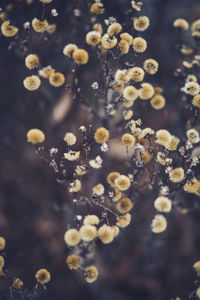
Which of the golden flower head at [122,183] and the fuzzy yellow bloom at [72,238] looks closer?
the fuzzy yellow bloom at [72,238]

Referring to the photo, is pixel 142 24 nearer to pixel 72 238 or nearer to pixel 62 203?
pixel 72 238

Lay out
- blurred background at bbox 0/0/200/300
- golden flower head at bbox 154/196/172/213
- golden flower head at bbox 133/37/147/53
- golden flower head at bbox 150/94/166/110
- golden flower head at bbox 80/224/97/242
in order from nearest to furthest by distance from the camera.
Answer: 1. golden flower head at bbox 80/224/97/242
2. golden flower head at bbox 154/196/172/213
3. golden flower head at bbox 133/37/147/53
4. golden flower head at bbox 150/94/166/110
5. blurred background at bbox 0/0/200/300

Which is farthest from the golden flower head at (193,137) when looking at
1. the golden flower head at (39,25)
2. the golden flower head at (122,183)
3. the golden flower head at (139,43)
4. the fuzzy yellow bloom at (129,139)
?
the golden flower head at (39,25)

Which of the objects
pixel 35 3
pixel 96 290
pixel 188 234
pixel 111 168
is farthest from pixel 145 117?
pixel 96 290

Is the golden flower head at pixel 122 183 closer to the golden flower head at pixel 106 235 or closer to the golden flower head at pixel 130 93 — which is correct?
the golden flower head at pixel 106 235

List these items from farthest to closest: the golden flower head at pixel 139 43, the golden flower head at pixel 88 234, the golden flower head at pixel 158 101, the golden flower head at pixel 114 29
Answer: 1. the golden flower head at pixel 158 101
2. the golden flower head at pixel 139 43
3. the golden flower head at pixel 114 29
4. the golden flower head at pixel 88 234

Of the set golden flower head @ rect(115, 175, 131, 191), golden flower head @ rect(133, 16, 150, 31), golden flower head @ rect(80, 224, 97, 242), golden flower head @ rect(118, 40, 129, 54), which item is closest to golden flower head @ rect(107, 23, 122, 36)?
golden flower head @ rect(118, 40, 129, 54)

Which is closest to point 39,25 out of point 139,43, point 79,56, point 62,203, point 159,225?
point 79,56

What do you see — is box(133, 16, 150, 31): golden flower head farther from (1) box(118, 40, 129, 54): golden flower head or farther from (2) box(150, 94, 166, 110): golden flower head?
(2) box(150, 94, 166, 110): golden flower head

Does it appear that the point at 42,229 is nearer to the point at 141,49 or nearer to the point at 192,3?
the point at 141,49

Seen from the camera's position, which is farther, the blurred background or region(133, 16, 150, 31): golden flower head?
the blurred background
